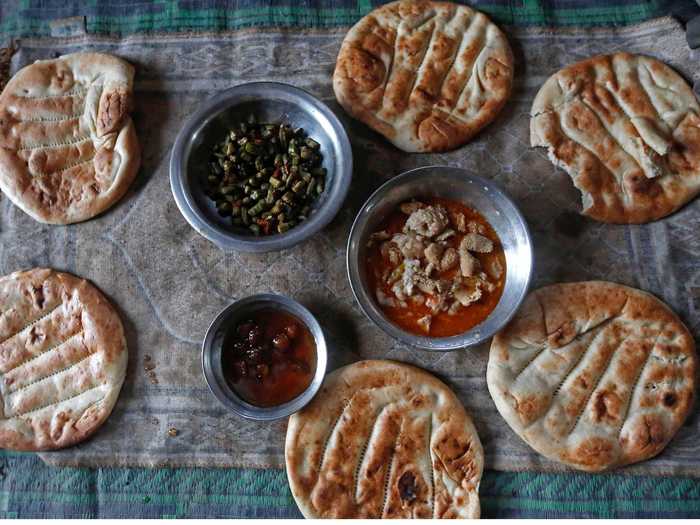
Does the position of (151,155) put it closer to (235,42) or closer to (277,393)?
Answer: (235,42)

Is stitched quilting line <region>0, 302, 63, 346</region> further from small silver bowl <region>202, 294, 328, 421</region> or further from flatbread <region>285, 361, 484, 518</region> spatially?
flatbread <region>285, 361, 484, 518</region>

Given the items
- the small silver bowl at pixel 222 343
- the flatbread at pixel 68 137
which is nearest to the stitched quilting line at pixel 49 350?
the flatbread at pixel 68 137

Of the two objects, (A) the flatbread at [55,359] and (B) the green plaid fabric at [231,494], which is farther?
(A) the flatbread at [55,359]

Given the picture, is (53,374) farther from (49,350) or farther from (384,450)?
(384,450)

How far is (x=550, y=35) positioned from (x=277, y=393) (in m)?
2.61

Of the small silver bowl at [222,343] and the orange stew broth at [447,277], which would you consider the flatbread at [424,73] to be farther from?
the small silver bowl at [222,343]

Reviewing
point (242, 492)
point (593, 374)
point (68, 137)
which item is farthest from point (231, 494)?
point (68, 137)

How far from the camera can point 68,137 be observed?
3.47 metres

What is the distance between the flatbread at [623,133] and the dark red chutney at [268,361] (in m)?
1.73

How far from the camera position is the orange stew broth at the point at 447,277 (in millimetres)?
3111

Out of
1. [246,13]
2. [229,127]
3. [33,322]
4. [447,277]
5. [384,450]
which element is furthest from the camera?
[246,13]

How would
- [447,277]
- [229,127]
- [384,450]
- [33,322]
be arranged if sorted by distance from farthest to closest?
[229,127] → [33,322] → [447,277] → [384,450]

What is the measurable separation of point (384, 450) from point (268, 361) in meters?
0.74

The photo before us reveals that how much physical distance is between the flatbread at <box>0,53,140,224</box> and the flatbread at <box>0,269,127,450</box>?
0.43 meters
